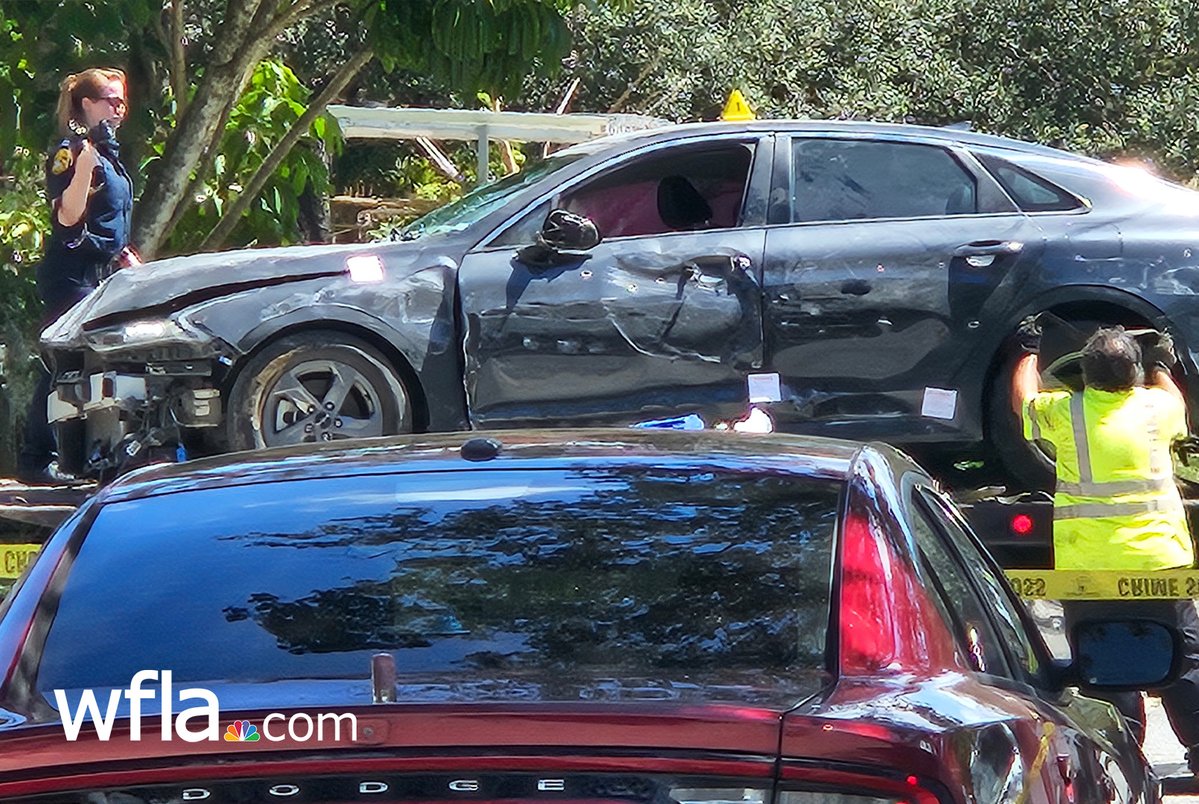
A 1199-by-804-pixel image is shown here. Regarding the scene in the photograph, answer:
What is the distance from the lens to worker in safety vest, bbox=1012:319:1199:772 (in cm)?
647

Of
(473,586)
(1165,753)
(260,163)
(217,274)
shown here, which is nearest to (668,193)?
(217,274)

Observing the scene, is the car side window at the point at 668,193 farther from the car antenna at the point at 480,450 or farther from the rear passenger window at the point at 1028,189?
the car antenna at the point at 480,450

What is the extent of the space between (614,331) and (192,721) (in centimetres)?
523

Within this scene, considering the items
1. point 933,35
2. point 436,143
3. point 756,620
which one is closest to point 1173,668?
point 756,620

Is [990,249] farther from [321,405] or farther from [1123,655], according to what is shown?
[1123,655]

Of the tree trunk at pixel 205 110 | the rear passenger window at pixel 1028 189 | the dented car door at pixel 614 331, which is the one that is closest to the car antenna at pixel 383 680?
the dented car door at pixel 614 331

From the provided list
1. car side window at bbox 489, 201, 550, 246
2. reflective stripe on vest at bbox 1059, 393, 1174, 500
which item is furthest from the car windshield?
reflective stripe on vest at bbox 1059, 393, 1174, 500

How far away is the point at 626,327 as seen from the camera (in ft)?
25.4

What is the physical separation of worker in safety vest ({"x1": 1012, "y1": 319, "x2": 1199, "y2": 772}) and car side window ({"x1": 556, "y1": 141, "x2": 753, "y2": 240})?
75.9 inches

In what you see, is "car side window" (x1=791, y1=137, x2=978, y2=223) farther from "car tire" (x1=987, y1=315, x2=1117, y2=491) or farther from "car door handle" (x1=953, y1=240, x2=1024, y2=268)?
"car tire" (x1=987, y1=315, x2=1117, y2=491)

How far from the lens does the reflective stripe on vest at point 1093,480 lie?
6.57 m

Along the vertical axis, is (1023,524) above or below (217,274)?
below

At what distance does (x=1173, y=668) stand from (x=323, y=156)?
9421 millimetres

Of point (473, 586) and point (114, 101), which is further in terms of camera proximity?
point (114, 101)
